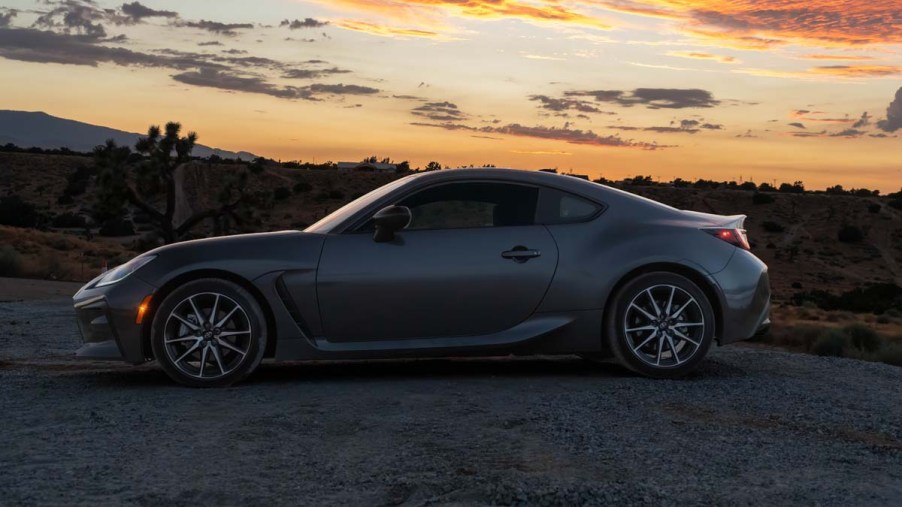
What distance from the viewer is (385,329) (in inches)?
287

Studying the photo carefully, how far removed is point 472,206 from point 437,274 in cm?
65

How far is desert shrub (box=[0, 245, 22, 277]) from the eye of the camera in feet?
87.1

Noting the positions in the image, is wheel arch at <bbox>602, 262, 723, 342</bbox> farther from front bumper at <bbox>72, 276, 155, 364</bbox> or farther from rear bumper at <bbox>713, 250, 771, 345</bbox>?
front bumper at <bbox>72, 276, 155, 364</bbox>

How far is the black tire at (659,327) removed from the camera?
751 centimetres

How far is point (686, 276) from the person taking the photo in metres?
7.68

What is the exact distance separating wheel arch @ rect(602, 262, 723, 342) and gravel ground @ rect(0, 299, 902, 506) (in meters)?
0.47

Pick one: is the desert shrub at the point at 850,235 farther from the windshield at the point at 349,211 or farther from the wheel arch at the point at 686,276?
the windshield at the point at 349,211

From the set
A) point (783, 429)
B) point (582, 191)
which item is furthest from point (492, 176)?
point (783, 429)

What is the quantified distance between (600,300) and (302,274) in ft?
7.23

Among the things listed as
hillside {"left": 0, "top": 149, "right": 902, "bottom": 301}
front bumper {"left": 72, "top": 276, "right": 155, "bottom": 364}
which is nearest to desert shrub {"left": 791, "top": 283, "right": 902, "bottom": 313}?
hillside {"left": 0, "top": 149, "right": 902, "bottom": 301}

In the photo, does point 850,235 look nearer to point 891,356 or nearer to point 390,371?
point 891,356

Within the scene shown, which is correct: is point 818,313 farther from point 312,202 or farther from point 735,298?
point 312,202

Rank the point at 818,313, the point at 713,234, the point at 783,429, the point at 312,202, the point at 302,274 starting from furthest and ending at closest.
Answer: the point at 312,202 → the point at 818,313 → the point at 713,234 → the point at 302,274 → the point at 783,429

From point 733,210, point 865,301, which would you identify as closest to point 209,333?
point 865,301
